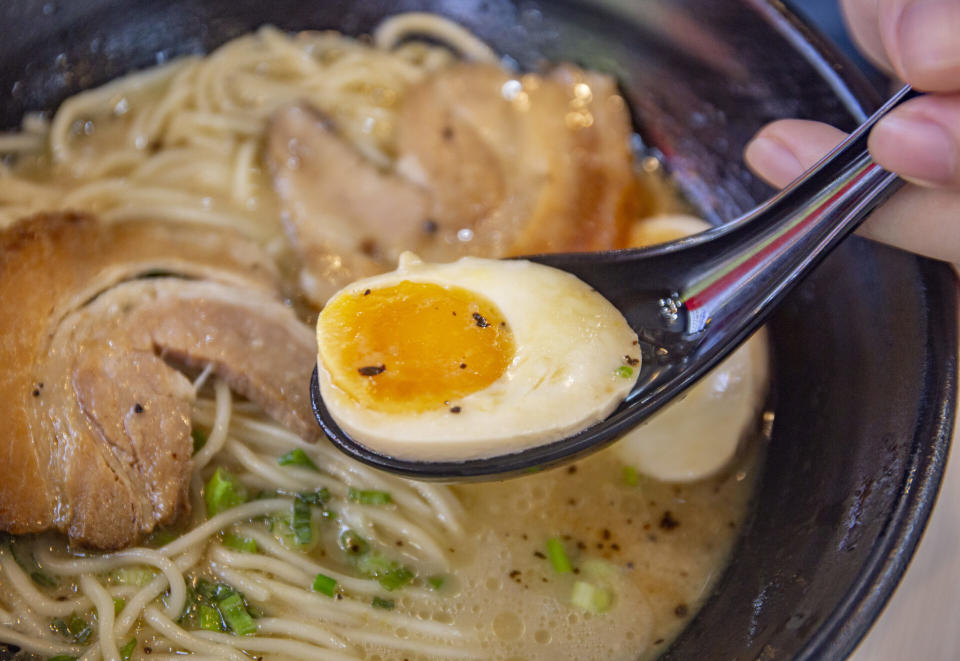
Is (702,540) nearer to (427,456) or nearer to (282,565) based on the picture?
(427,456)

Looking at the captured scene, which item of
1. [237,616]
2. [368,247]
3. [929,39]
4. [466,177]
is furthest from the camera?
[466,177]

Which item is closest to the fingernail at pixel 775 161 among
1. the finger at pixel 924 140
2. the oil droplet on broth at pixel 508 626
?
the finger at pixel 924 140

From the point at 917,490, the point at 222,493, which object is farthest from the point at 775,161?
the point at 222,493

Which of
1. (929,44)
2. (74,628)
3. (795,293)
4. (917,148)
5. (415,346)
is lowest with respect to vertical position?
(74,628)

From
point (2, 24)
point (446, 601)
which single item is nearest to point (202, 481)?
point (446, 601)

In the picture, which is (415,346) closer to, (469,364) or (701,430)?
(469,364)

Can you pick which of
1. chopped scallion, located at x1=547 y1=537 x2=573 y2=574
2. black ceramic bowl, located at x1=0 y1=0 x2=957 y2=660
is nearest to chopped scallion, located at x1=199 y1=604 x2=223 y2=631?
chopped scallion, located at x1=547 y1=537 x2=573 y2=574

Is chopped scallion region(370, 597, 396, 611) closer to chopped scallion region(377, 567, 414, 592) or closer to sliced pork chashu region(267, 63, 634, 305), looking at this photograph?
chopped scallion region(377, 567, 414, 592)
